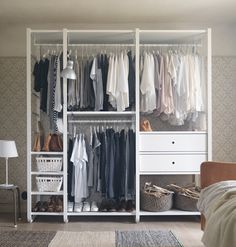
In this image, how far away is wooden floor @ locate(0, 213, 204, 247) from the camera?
3.96 m

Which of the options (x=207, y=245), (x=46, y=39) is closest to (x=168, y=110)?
(x=46, y=39)

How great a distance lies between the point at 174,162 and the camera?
4270 millimetres

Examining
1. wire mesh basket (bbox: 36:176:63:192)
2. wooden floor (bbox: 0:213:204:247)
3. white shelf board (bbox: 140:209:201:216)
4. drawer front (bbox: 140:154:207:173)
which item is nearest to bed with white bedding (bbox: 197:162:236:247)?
wooden floor (bbox: 0:213:204:247)

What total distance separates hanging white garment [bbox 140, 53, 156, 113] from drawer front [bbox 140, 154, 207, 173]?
0.56 m

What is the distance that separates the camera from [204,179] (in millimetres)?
3248

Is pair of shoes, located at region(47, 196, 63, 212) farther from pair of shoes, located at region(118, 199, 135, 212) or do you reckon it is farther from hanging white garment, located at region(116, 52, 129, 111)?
hanging white garment, located at region(116, 52, 129, 111)

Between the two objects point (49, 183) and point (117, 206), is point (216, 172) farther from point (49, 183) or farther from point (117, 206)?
point (49, 183)

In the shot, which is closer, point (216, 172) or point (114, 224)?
point (216, 172)

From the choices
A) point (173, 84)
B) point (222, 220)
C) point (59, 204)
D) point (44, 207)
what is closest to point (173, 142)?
point (173, 84)

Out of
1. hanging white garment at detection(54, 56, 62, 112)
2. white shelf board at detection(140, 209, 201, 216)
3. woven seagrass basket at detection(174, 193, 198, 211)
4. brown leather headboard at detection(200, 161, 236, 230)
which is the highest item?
hanging white garment at detection(54, 56, 62, 112)

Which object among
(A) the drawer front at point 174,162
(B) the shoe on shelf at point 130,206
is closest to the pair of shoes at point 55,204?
(B) the shoe on shelf at point 130,206

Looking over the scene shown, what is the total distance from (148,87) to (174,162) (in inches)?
35.2

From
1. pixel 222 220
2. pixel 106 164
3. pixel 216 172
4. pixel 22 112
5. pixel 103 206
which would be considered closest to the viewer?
pixel 222 220

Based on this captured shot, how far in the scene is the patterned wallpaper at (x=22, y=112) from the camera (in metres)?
4.90
